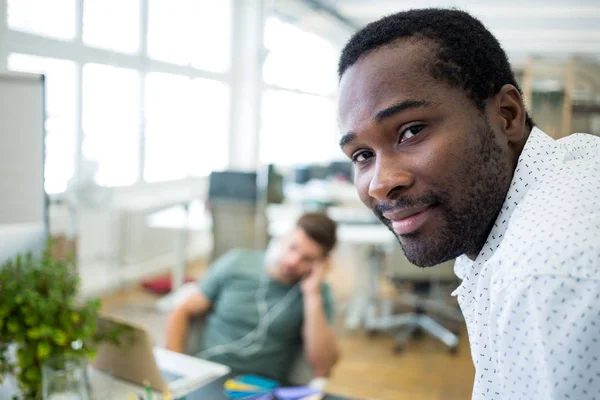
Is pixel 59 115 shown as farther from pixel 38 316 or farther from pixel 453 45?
pixel 453 45

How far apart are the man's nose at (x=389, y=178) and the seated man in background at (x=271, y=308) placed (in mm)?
1293

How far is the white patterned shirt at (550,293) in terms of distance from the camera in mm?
523

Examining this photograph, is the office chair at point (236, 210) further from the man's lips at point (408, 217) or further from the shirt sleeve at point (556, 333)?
the shirt sleeve at point (556, 333)

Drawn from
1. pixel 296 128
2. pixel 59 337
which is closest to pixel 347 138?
pixel 59 337

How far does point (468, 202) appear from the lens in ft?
2.58

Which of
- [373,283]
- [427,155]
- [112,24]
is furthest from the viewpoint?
[112,24]

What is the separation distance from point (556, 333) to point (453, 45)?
46 centimetres

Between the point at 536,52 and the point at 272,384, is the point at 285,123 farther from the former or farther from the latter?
the point at 272,384

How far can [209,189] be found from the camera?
4.05 m

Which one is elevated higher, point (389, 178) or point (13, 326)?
point (389, 178)

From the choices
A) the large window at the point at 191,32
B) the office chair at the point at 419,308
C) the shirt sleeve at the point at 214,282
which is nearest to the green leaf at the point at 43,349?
the shirt sleeve at the point at 214,282

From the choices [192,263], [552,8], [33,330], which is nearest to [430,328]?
[192,263]

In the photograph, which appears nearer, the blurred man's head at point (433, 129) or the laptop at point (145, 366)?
the blurred man's head at point (433, 129)

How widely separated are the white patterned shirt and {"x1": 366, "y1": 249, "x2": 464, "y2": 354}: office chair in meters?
3.04
